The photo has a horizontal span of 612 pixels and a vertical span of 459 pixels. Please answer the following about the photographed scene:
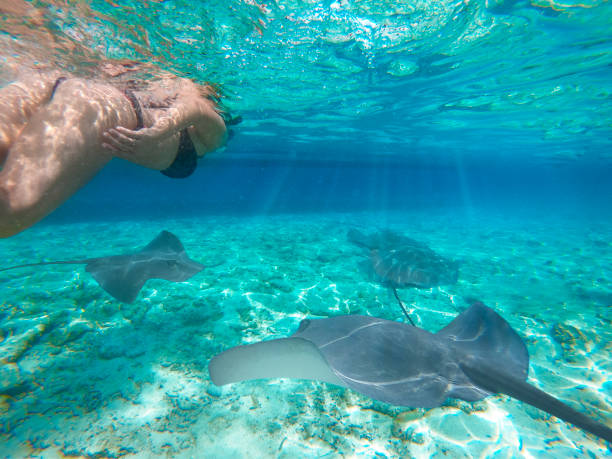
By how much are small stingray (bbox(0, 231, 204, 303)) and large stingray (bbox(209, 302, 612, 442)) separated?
3.08 m

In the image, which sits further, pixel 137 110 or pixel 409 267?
pixel 409 267

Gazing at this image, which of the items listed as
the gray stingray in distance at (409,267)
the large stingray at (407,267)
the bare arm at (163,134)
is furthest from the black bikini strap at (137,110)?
the gray stingray in distance at (409,267)

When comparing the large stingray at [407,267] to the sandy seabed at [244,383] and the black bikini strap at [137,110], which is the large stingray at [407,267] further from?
the black bikini strap at [137,110]

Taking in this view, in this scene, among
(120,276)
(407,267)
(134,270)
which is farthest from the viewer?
(407,267)

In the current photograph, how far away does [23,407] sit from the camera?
3.49 meters

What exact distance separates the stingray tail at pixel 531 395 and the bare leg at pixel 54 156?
16.7 ft

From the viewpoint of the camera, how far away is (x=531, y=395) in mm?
2707

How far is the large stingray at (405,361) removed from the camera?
2756 millimetres

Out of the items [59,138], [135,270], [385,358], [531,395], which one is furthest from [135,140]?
[531,395]

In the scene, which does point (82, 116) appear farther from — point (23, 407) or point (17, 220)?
point (23, 407)

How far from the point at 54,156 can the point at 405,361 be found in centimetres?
457

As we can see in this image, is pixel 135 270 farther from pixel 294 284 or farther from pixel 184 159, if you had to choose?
pixel 294 284

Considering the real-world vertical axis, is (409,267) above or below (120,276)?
below

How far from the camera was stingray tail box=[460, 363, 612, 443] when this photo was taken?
96.4 inches
